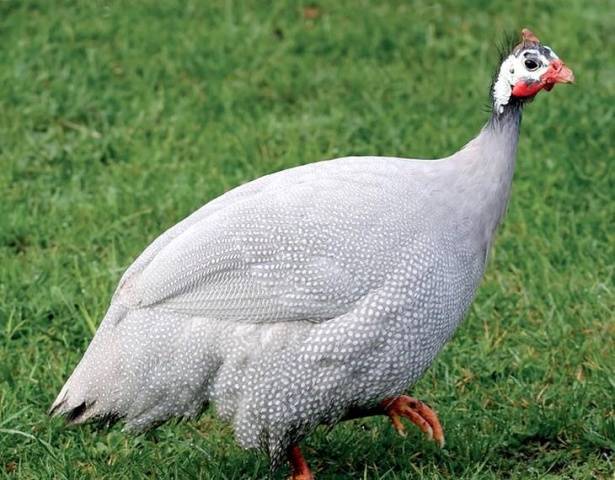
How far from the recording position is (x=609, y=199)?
530cm

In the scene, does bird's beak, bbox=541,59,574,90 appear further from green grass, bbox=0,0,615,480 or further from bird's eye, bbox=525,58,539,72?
green grass, bbox=0,0,615,480

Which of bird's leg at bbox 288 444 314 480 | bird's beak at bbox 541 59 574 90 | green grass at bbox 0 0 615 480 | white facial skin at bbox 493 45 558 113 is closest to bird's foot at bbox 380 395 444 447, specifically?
green grass at bbox 0 0 615 480

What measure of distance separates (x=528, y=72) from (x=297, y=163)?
82.3 inches

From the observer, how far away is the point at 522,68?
3635 millimetres

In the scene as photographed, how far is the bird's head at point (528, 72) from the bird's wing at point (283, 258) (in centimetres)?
50

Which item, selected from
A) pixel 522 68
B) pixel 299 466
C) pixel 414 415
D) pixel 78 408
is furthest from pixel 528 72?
pixel 78 408

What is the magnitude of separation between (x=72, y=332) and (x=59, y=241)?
665 mm

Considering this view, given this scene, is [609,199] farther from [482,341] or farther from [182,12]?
[182,12]

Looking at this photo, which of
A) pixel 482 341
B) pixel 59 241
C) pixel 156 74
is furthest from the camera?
pixel 156 74

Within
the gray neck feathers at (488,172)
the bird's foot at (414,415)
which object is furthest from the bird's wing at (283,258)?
the bird's foot at (414,415)

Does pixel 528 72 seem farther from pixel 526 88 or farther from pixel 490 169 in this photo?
pixel 490 169

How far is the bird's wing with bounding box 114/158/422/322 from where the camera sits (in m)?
3.37

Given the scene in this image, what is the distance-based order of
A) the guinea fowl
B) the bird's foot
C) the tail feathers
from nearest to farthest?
the guinea fowl, the tail feathers, the bird's foot

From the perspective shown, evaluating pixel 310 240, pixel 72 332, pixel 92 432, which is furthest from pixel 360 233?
pixel 72 332
